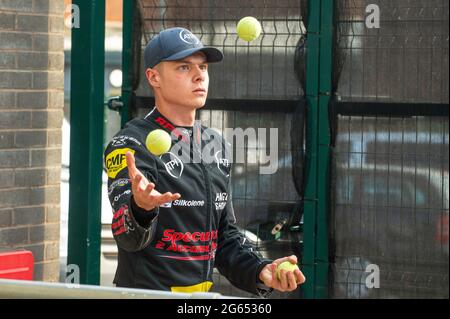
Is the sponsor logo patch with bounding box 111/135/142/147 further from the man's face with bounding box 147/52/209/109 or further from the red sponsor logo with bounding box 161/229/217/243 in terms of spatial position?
the red sponsor logo with bounding box 161/229/217/243

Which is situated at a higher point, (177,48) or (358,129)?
(177,48)

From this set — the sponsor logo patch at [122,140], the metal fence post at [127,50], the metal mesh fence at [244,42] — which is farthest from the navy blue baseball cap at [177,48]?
the metal fence post at [127,50]

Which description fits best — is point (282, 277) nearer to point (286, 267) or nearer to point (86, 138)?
point (286, 267)

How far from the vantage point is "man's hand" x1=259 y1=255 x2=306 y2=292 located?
3.96 metres

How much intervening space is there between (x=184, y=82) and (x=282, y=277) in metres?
0.89

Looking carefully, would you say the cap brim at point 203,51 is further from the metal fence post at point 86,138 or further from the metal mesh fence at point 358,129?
the metal fence post at point 86,138

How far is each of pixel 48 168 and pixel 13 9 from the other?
0.84m

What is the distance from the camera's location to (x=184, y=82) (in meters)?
4.36

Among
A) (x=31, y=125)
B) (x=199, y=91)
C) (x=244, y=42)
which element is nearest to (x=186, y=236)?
(x=199, y=91)

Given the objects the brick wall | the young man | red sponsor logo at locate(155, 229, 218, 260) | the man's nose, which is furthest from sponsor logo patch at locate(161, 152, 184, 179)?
the brick wall

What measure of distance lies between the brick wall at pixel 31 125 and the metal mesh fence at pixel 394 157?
4.99 ft

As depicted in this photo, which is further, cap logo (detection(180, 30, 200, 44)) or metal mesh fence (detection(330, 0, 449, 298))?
metal mesh fence (detection(330, 0, 449, 298))

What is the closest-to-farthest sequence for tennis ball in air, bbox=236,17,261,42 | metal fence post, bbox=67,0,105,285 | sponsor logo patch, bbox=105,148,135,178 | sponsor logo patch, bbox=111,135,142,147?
sponsor logo patch, bbox=105,148,135,178, sponsor logo patch, bbox=111,135,142,147, tennis ball in air, bbox=236,17,261,42, metal fence post, bbox=67,0,105,285

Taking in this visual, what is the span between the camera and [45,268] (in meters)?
5.92
